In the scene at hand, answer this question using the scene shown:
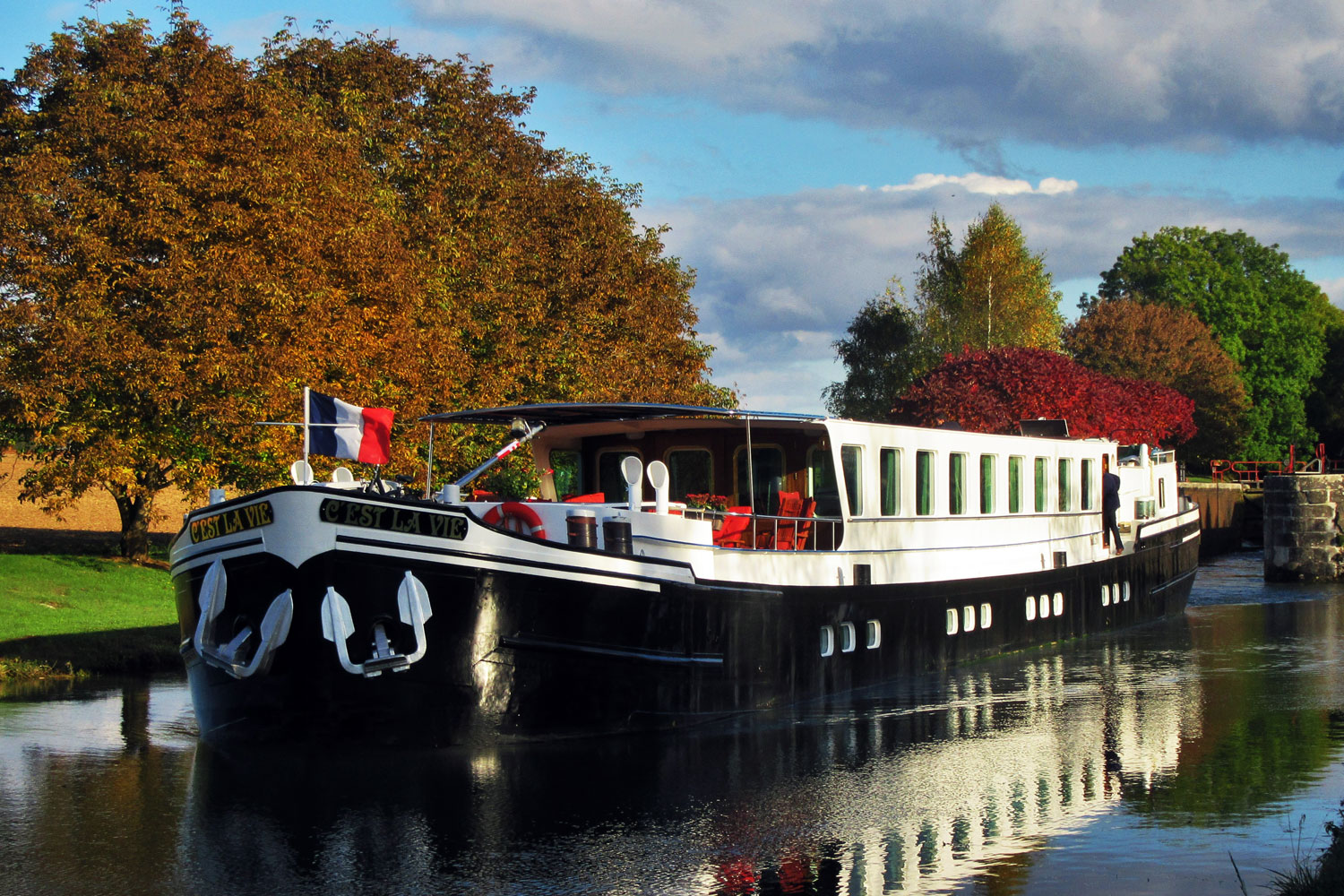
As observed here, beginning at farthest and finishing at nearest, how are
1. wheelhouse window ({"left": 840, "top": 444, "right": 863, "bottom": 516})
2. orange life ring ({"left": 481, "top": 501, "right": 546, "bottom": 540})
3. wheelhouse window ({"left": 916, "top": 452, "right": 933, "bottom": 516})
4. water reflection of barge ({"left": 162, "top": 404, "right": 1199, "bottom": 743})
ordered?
wheelhouse window ({"left": 916, "top": 452, "right": 933, "bottom": 516}) < wheelhouse window ({"left": 840, "top": 444, "right": 863, "bottom": 516}) < orange life ring ({"left": 481, "top": 501, "right": 546, "bottom": 540}) < water reflection of barge ({"left": 162, "top": 404, "right": 1199, "bottom": 743})

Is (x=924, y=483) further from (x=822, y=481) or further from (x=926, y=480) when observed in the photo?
(x=822, y=481)

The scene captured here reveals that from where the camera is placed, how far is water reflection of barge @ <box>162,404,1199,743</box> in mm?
13289

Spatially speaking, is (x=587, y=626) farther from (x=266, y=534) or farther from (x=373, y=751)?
(x=266, y=534)

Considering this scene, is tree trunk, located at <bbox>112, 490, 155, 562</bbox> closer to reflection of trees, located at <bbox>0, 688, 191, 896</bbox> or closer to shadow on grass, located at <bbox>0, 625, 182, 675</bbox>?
shadow on grass, located at <bbox>0, 625, 182, 675</bbox>

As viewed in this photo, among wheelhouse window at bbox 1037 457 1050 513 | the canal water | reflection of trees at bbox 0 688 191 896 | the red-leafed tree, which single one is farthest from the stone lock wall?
reflection of trees at bbox 0 688 191 896

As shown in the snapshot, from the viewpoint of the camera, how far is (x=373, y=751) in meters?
13.6

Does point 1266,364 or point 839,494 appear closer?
point 839,494

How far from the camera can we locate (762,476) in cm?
1894

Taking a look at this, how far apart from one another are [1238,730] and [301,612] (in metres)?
10.5

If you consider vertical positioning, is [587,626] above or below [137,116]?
below

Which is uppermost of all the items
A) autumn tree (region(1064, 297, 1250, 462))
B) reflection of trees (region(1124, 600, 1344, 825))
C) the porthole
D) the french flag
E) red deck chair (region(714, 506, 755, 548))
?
autumn tree (region(1064, 297, 1250, 462))

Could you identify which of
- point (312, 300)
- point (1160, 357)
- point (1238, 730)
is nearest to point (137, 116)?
point (312, 300)

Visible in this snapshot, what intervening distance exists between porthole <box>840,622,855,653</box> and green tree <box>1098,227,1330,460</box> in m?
66.5

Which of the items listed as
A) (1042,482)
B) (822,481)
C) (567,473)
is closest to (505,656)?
(822,481)
